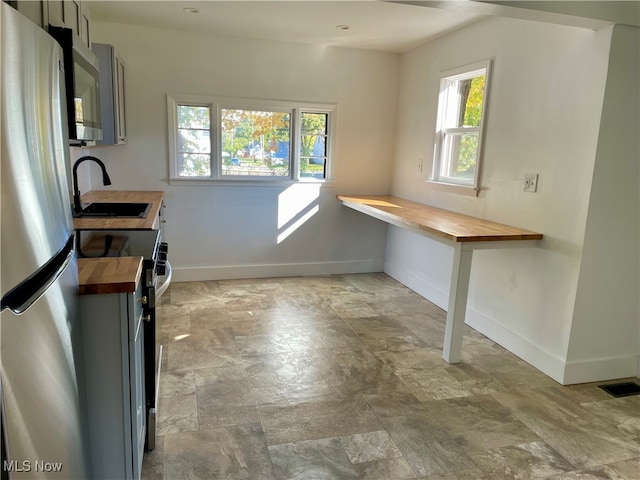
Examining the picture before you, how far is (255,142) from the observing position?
4430 mm

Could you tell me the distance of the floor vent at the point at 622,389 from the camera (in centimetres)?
260

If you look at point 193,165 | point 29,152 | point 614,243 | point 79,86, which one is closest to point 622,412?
point 614,243

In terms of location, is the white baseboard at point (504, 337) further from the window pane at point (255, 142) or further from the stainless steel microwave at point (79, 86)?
the stainless steel microwave at point (79, 86)

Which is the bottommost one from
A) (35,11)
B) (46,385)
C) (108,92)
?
(46,385)

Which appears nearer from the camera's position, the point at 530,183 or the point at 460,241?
the point at 460,241

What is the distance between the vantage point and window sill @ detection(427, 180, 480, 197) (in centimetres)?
346

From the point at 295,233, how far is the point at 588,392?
9.70ft

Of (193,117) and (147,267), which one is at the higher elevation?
(193,117)

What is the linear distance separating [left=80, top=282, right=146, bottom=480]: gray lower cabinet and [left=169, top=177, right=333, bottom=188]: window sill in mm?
2894

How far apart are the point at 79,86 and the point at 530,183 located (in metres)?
2.72

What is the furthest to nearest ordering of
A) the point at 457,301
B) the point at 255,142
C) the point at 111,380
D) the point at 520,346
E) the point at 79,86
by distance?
the point at 255,142, the point at 520,346, the point at 457,301, the point at 79,86, the point at 111,380

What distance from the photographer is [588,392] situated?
2.60 meters

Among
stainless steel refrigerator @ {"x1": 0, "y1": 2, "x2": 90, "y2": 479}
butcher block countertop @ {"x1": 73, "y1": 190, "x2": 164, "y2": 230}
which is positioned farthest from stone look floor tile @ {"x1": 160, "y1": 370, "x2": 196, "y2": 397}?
stainless steel refrigerator @ {"x1": 0, "y1": 2, "x2": 90, "y2": 479}

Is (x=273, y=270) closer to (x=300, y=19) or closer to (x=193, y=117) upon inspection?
(x=193, y=117)
